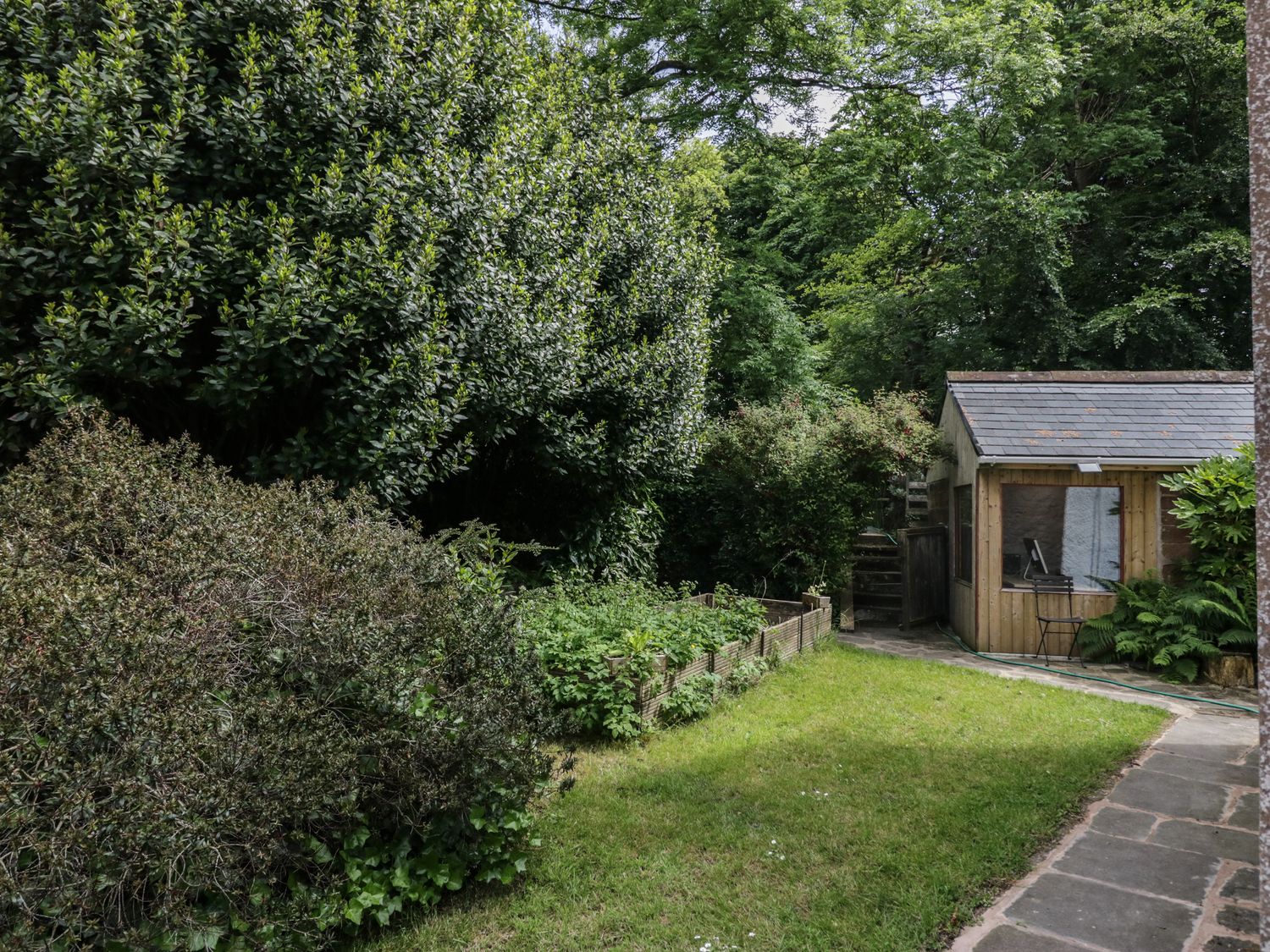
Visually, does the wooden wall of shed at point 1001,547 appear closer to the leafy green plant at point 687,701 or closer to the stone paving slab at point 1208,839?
the leafy green plant at point 687,701

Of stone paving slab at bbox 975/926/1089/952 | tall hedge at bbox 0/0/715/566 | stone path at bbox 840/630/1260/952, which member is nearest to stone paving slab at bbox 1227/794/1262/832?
stone path at bbox 840/630/1260/952

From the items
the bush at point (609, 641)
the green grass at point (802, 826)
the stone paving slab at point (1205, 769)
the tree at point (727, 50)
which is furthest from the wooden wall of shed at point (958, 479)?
the tree at point (727, 50)

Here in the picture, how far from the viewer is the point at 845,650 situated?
30.4ft

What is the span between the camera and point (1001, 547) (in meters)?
9.79

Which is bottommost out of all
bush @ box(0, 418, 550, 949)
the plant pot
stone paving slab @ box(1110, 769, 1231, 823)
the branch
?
stone paving slab @ box(1110, 769, 1231, 823)

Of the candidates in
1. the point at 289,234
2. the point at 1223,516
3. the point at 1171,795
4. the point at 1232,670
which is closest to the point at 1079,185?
the point at 1223,516

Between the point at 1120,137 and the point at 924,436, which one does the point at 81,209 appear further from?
the point at 1120,137

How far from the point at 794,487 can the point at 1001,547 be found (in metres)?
2.70

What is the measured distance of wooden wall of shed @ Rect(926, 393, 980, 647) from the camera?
10180 mm

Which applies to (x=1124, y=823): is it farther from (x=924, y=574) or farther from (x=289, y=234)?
(x=924, y=574)

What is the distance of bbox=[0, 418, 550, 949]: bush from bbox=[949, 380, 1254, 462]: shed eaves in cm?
794

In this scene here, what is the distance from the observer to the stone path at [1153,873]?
334cm

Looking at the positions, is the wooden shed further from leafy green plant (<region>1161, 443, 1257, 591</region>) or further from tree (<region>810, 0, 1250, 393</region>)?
tree (<region>810, 0, 1250, 393</region>)

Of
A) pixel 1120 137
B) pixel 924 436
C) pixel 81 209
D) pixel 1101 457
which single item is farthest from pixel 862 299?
pixel 81 209
